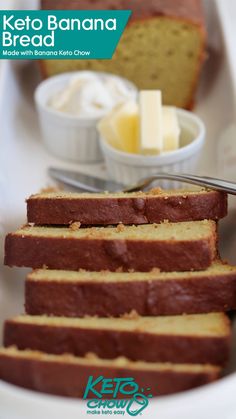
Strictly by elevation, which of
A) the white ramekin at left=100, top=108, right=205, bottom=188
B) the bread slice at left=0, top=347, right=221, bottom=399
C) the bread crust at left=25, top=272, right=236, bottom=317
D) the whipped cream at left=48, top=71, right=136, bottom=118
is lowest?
the bread slice at left=0, top=347, right=221, bottom=399

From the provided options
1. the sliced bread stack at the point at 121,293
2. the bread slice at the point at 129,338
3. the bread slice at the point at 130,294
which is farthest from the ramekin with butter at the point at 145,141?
the bread slice at the point at 129,338

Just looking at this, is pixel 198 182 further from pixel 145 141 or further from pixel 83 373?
pixel 83 373

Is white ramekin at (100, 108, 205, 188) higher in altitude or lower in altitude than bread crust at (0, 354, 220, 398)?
higher

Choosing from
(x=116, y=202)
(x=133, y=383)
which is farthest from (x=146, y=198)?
(x=133, y=383)

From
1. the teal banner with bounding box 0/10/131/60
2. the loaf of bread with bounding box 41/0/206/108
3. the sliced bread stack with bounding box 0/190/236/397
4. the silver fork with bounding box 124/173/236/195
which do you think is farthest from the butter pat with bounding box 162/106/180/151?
the loaf of bread with bounding box 41/0/206/108

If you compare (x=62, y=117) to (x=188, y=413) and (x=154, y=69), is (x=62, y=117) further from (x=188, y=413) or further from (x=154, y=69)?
Result: (x=188, y=413)

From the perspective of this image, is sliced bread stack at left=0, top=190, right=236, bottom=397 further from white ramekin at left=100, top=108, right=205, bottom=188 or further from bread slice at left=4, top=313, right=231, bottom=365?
white ramekin at left=100, top=108, right=205, bottom=188
